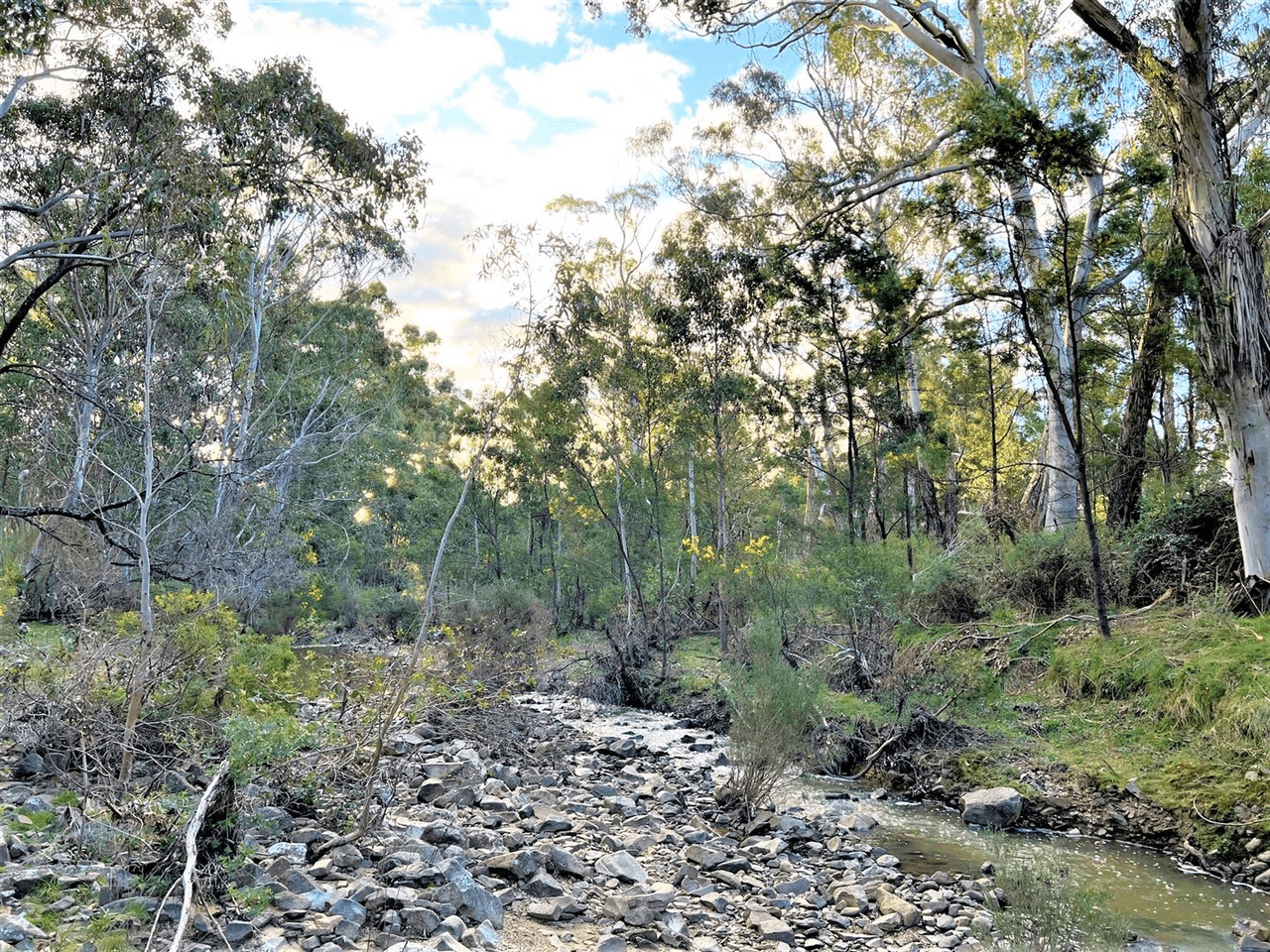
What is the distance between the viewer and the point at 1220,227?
841 cm

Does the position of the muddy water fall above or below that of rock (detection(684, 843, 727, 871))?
below

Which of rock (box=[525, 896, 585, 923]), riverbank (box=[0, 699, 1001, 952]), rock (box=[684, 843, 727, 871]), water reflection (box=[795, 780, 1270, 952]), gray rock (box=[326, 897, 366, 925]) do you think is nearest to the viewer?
riverbank (box=[0, 699, 1001, 952])

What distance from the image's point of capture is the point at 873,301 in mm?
13375

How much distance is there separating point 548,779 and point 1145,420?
9.41 meters

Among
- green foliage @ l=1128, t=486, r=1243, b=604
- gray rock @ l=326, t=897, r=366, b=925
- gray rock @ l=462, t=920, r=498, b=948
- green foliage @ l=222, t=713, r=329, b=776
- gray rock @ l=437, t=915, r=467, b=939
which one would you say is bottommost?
gray rock @ l=462, t=920, r=498, b=948

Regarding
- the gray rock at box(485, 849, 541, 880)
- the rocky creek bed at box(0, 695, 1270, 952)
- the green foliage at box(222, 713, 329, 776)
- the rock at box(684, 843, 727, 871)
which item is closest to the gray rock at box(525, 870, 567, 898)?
the rocky creek bed at box(0, 695, 1270, 952)

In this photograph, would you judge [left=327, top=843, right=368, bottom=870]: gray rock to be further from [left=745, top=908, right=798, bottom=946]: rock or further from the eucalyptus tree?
the eucalyptus tree

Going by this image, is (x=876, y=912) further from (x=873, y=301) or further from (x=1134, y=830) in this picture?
(x=873, y=301)

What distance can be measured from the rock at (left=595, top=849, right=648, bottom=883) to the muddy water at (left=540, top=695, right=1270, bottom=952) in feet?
5.77

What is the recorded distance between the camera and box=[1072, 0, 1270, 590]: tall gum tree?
799cm

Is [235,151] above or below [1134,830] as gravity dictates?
above

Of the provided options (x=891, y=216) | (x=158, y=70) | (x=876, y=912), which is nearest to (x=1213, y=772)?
(x=876, y=912)

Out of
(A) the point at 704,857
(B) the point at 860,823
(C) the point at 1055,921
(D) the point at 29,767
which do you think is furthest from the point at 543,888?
(D) the point at 29,767

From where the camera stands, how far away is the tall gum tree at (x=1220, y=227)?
7988mm
